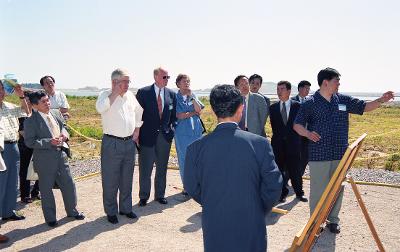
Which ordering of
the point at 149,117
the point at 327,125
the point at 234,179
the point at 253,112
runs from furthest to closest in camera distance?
Result: the point at 253,112 → the point at 149,117 → the point at 327,125 → the point at 234,179

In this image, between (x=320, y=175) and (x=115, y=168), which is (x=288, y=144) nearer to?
(x=320, y=175)

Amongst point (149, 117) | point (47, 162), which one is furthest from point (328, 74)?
point (47, 162)

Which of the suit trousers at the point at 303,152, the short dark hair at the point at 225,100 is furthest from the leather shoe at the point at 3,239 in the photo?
the suit trousers at the point at 303,152

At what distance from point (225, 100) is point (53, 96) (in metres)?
5.00

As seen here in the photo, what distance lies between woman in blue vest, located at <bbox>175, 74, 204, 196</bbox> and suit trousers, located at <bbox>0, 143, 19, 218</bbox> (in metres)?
2.62

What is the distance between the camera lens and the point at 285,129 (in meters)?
6.84

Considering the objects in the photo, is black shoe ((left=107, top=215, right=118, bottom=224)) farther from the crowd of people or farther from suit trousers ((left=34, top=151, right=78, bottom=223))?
suit trousers ((left=34, top=151, right=78, bottom=223))

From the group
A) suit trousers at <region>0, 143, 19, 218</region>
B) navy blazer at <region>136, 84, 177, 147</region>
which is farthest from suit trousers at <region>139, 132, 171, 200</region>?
suit trousers at <region>0, 143, 19, 218</region>

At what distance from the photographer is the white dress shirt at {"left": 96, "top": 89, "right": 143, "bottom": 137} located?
545 centimetres

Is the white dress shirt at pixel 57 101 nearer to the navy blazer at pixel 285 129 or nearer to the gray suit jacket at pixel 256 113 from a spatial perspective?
the gray suit jacket at pixel 256 113

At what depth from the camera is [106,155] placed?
A: 18.6 feet

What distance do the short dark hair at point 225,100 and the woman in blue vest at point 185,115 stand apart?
394cm

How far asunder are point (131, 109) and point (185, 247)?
6.91ft

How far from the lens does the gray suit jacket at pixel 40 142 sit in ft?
17.7
